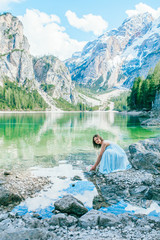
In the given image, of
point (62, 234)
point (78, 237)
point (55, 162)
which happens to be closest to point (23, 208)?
point (62, 234)

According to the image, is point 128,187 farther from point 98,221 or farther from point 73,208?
point 98,221

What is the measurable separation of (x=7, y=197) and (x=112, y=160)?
5866mm

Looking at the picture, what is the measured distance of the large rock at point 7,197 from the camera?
8.06 meters

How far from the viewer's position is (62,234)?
579 cm

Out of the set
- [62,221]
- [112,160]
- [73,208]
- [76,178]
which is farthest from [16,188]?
[112,160]

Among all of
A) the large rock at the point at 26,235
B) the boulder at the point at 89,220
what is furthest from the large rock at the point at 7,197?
the boulder at the point at 89,220

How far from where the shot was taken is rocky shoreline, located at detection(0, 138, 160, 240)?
5.61 meters

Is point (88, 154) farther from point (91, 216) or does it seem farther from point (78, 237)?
point (78, 237)

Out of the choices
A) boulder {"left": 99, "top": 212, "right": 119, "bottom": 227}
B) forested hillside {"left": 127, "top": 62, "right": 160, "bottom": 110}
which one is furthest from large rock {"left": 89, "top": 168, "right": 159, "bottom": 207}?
forested hillside {"left": 127, "top": 62, "right": 160, "bottom": 110}

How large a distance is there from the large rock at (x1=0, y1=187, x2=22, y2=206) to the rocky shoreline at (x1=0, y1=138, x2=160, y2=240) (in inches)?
15.3

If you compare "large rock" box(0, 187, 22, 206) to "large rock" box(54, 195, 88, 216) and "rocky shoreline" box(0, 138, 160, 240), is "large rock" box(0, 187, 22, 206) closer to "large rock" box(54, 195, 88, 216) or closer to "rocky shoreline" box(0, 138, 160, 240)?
"rocky shoreline" box(0, 138, 160, 240)

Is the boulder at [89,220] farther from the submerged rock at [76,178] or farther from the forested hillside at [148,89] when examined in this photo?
the forested hillside at [148,89]

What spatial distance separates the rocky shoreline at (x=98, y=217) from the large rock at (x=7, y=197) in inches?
15.3

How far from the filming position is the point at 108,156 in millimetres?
11117
